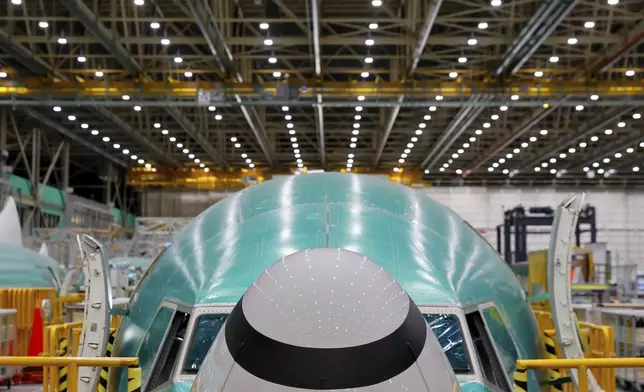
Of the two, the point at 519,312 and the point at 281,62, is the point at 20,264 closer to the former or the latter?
the point at 281,62

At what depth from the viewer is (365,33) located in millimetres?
33125

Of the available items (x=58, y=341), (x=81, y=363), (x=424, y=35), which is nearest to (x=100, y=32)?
(x=424, y=35)

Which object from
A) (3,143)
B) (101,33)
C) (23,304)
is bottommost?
(23,304)

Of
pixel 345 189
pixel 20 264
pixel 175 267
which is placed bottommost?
pixel 20 264

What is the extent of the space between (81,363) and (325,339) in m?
3.51

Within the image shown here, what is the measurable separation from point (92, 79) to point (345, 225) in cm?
3629

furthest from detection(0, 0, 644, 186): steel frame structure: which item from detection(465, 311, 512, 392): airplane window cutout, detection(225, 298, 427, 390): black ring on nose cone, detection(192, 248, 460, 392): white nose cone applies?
detection(225, 298, 427, 390): black ring on nose cone

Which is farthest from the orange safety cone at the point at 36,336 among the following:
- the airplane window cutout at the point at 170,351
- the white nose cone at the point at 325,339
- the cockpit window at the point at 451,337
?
the white nose cone at the point at 325,339

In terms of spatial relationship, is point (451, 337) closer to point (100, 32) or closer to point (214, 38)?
point (214, 38)

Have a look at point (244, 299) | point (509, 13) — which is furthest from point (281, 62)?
point (244, 299)

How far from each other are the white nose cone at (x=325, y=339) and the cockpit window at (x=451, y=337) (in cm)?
182

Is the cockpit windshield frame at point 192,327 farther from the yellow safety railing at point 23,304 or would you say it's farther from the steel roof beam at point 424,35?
the steel roof beam at point 424,35

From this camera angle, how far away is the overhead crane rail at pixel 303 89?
3653 centimetres

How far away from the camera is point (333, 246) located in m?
6.25
